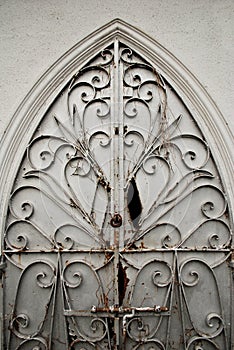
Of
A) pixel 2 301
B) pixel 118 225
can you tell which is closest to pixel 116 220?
pixel 118 225

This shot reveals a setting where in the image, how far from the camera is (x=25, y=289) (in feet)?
7.23

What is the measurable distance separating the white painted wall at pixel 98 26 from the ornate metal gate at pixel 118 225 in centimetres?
25

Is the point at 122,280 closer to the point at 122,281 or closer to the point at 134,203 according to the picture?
the point at 122,281

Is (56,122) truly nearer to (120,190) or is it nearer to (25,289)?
(120,190)

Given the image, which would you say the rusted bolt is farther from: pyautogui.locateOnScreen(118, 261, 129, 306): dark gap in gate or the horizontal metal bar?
the horizontal metal bar

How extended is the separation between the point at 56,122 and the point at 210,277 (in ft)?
5.44

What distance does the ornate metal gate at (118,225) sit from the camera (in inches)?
84.8

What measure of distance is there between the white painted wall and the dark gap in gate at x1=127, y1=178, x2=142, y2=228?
3.00ft

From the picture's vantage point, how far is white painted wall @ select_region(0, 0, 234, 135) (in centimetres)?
231

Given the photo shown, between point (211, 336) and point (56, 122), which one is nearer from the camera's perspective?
point (211, 336)

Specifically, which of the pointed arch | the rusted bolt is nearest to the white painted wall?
the pointed arch

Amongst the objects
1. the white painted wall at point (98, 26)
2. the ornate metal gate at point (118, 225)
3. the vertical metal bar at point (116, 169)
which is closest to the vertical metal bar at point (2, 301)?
the ornate metal gate at point (118, 225)

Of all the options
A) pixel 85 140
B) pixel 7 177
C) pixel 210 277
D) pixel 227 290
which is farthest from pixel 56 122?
pixel 227 290

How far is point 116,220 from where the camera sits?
2215 mm
